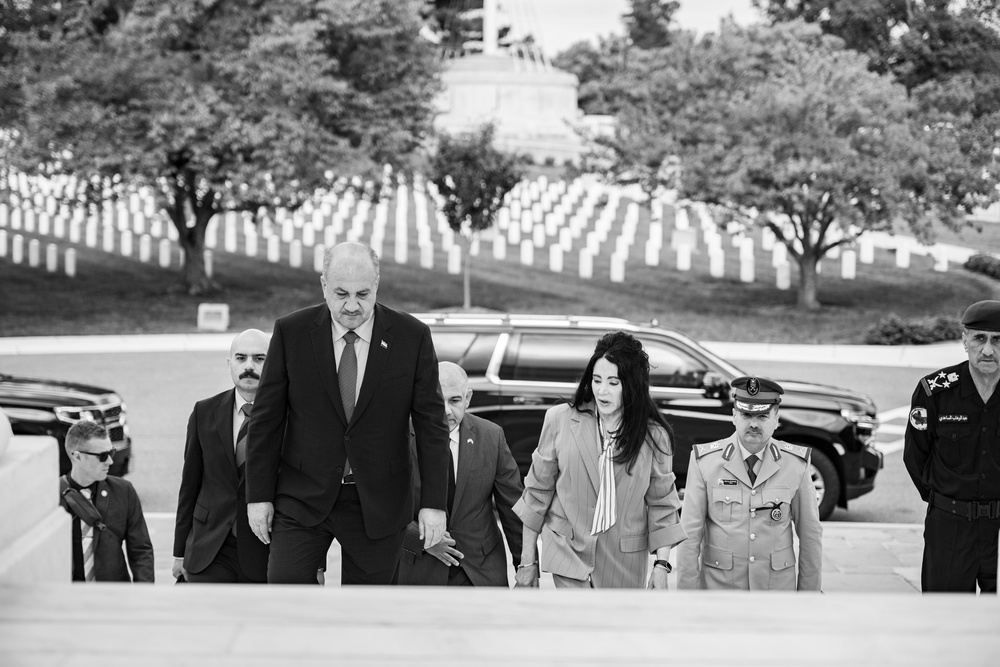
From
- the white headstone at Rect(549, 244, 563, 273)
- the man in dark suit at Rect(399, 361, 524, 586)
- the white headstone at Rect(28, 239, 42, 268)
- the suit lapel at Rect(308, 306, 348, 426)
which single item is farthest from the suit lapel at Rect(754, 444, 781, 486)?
the white headstone at Rect(28, 239, 42, 268)

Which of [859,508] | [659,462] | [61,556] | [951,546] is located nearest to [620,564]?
[659,462]

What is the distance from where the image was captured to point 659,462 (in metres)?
5.32

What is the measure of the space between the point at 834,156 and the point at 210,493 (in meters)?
22.2

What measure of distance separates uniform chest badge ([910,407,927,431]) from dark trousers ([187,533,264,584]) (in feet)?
10.8

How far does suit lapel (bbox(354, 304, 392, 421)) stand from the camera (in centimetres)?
482

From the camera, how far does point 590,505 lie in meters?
5.28

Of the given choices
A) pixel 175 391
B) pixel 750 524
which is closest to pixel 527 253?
pixel 175 391

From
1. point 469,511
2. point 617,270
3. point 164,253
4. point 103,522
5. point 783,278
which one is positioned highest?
point 164,253

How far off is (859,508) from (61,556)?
8.96 meters

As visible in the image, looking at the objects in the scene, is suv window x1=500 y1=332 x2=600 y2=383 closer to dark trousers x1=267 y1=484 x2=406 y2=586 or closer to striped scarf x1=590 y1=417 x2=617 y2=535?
striped scarf x1=590 y1=417 x2=617 y2=535

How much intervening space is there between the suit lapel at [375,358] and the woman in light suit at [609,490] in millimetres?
935

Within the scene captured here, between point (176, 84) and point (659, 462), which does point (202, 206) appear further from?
point (659, 462)

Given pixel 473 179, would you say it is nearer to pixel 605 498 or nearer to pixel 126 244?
pixel 126 244

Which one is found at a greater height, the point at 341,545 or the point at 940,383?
the point at 940,383
